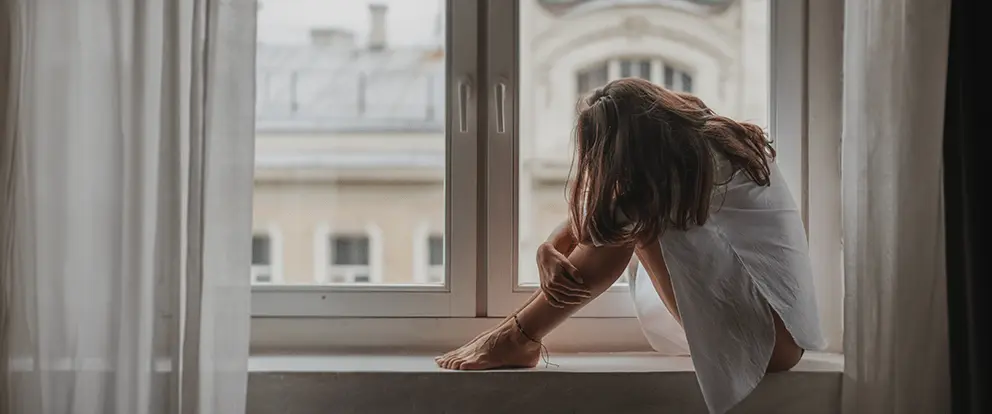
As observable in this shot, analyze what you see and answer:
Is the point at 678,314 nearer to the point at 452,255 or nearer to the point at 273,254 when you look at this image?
the point at 452,255

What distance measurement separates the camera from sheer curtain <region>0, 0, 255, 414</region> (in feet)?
4.21

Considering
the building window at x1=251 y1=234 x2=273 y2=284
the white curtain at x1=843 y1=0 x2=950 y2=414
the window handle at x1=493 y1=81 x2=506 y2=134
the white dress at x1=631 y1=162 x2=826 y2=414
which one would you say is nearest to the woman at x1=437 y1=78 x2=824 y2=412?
the white dress at x1=631 y1=162 x2=826 y2=414

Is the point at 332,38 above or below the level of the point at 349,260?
above

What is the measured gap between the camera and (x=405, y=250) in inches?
66.8

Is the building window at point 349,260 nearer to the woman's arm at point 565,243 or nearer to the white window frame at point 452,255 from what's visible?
the white window frame at point 452,255

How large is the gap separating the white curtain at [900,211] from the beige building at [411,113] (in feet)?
1.23

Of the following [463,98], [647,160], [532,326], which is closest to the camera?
[647,160]

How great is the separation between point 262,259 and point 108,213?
44 cm

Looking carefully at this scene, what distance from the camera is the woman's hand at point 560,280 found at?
4.70ft

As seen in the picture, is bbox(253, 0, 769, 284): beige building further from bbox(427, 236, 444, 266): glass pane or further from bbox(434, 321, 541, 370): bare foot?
bbox(434, 321, 541, 370): bare foot

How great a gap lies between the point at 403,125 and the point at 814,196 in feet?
2.49

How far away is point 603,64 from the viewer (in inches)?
66.6

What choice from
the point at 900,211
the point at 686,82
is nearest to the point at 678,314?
the point at 900,211

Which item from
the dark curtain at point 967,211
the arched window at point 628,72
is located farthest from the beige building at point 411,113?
the dark curtain at point 967,211
